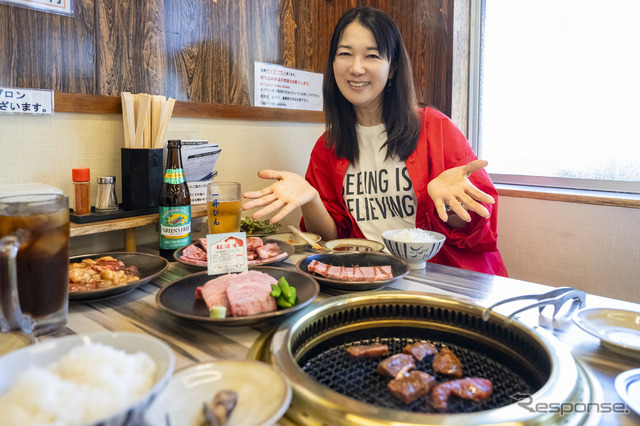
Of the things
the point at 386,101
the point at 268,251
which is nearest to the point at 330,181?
the point at 386,101

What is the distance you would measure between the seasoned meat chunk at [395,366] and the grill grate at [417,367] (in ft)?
0.07

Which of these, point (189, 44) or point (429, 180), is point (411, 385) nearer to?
point (429, 180)

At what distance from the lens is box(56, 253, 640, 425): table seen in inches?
33.0

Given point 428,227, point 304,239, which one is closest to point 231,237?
point 304,239

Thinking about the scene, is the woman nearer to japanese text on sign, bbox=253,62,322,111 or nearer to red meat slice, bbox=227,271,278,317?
japanese text on sign, bbox=253,62,322,111

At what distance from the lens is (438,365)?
922mm

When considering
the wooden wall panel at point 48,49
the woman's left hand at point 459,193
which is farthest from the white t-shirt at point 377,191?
the wooden wall panel at point 48,49

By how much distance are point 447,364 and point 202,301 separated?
0.61m

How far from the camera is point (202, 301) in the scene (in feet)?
3.65

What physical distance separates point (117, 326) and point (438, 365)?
737 mm

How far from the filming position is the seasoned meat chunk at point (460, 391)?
79 cm

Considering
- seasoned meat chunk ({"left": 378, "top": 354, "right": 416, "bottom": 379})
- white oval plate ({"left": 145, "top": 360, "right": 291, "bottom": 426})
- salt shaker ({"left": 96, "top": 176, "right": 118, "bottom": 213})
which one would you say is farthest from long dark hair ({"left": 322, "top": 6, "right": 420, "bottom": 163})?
white oval plate ({"left": 145, "top": 360, "right": 291, "bottom": 426})

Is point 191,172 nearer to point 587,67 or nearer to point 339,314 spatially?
point 339,314

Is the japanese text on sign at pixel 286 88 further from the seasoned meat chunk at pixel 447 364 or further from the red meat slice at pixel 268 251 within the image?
the seasoned meat chunk at pixel 447 364
